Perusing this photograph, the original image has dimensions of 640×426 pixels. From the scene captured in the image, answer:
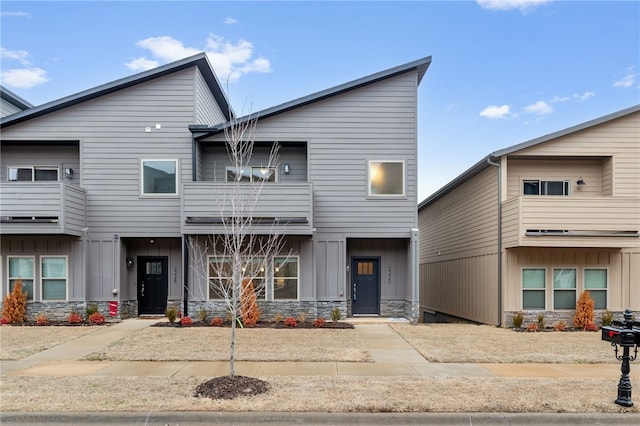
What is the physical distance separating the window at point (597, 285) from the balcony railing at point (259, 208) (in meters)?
8.59

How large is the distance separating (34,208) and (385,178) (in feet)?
34.4

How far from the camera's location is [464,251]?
714 inches

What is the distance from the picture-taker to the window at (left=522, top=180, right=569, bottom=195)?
50.2 feet

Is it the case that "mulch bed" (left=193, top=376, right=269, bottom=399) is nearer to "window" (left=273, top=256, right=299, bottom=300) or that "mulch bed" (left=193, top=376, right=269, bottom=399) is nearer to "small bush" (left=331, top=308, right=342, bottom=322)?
"small bush" (left=331, top=308, right=342, bottom=322)

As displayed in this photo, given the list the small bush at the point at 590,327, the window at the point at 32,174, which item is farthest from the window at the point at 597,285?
the window at the point at 32,174

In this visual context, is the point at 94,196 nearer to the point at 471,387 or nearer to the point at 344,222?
the point at 344,222

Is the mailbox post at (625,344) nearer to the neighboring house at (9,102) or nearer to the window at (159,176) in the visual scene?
the window at (159,176)

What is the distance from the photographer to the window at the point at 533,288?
14.5 m

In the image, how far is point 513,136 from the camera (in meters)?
29.5

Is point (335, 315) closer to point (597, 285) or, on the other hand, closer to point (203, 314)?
point (203, 314)

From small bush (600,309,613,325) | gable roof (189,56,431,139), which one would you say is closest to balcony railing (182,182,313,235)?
gable roof (189,56,431,139)

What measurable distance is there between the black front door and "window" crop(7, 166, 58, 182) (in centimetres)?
412

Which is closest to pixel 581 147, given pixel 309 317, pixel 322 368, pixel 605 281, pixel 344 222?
pixel 605 281

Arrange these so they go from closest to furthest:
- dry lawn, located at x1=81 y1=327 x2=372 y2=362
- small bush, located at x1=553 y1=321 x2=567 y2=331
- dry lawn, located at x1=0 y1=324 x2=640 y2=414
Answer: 1. dry lawn, located at x1=0 y1=324 x2=640 y2=414
2. dry lawn, located at x1=81 y1=327 x2=372 y2=362
3. small bush, located at x1=553 y1=321 x2=567 y2=331
